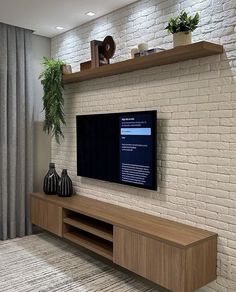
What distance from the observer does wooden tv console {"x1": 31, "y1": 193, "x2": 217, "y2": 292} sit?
7.38ft

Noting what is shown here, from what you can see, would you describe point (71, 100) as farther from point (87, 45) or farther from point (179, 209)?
point (179, 209)

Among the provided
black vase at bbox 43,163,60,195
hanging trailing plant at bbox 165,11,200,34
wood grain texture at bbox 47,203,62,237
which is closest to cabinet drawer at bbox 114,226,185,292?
wood grain texture at bbox 47,203,62,237

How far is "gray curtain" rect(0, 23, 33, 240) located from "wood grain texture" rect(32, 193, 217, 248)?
1.71 ft

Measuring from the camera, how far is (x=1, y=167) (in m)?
3.77

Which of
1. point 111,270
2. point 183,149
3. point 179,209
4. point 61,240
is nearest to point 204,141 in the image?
point 183,149

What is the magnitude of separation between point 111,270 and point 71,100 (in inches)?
81.8

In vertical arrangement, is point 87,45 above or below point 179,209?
above

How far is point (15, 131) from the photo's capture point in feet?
12.6

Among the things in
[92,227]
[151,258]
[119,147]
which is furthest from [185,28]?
[92,227]

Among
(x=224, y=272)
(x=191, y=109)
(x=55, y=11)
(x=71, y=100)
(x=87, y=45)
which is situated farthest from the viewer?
(x=71, y=100)

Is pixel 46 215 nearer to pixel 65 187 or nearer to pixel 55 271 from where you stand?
pixel 65 187

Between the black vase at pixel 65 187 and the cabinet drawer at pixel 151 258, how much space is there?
114 cm

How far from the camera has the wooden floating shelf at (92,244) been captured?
9.66 ft

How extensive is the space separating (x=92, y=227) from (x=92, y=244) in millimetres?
166
